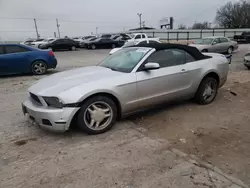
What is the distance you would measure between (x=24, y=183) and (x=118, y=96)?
1.91 m

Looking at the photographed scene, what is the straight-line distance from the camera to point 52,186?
102 inches

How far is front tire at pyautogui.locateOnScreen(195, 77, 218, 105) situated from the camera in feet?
17.0

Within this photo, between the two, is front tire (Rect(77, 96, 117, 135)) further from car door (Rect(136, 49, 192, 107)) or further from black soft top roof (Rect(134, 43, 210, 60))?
black soft top roof (Rect(134, 43, 210, 60))

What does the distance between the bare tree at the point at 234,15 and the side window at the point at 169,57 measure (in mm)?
69473

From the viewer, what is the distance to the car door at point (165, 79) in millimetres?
4211

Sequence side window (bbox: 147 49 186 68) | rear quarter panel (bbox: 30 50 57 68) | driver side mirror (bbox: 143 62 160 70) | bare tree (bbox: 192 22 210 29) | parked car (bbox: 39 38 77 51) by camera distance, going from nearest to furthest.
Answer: driver side mirror (bbox: 143 62 160 70), side window (bbox: 147 49 186 68), rear quarter panel (bbox: 30 50 57 68), parked car (bbox: 39 38 77 51), bare tree (bbox: 192 22 210 29)

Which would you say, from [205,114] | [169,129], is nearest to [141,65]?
[169,129]

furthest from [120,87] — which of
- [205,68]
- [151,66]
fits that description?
[205,68]

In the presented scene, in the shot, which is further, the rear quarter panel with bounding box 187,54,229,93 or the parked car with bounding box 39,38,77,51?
the parked car with bounding box 39,38,77,51

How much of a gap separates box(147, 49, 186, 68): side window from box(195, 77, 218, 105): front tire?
2.50ft

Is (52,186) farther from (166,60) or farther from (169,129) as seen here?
(166,60)

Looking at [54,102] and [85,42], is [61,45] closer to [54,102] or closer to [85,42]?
[85,42]

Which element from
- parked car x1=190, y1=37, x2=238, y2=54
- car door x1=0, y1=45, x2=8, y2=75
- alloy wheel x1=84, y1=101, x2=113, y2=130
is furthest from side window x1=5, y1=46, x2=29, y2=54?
parked car x1=190, y1=37, x2=238, y2=54

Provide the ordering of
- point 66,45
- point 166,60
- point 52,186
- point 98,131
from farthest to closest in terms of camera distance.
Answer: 1. point 66,45
2. point 166,60
3. point 98,131
4. point 52,186
